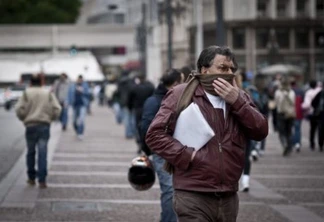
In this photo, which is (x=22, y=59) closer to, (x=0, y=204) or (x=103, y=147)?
(x=103, y=147)

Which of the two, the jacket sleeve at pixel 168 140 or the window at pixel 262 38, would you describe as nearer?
the jacket sleeve at pixel 168 140

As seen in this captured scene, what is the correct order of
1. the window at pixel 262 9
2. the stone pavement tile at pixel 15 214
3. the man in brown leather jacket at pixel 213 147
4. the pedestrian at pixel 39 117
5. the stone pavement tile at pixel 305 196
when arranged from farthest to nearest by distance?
the window at pixel 262 9
the pedestrian at pixel 39 117
the stone pavement tile at pixel 305 196
the stone pavement tile at pixel 15 214
the man in brown leather jacket at pixel 213 147

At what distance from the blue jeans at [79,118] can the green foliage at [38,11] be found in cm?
8407

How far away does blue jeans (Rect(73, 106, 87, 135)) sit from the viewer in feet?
99.6

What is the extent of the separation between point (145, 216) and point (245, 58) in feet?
236

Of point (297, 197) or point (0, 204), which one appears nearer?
point (0, 204)

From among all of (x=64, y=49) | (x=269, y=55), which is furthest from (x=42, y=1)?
(x=269, y=55)

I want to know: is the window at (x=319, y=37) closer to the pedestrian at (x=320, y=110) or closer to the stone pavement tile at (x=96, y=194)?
the pedestrian at (x=320, y=110)

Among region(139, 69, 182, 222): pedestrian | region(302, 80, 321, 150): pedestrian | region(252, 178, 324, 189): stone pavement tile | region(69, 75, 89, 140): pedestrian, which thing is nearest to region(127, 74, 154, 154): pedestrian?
region(302, 80, 321, 150): pedestrian

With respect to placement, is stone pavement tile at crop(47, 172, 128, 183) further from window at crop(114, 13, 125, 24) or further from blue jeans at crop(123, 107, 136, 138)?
window at crop(114, 13, 125, 24)

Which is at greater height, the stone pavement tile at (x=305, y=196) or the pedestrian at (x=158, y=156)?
the pedestrian at (x=158, y=156)

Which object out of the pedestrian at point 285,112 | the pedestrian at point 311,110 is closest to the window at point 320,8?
the pedestrian at point 311,110

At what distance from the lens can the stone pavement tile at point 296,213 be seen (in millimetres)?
13344

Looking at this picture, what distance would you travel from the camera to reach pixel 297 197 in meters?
15.9
